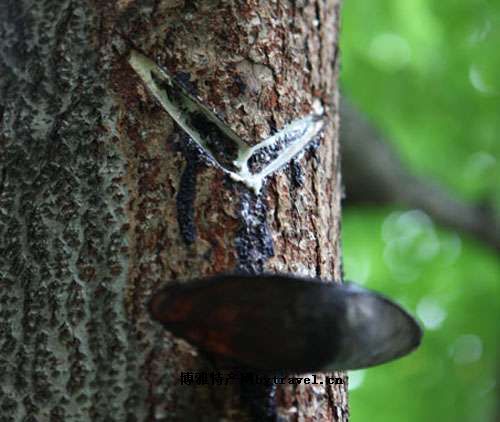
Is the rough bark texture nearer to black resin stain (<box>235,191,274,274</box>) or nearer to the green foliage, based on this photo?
black resin stain (<box>235,191,274,274</box>)

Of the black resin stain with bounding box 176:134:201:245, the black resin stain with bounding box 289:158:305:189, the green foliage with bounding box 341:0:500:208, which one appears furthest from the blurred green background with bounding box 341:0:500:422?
the black resin stain with bounding box 176:134:201:245

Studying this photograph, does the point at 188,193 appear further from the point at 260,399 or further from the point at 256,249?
the point at 260,399

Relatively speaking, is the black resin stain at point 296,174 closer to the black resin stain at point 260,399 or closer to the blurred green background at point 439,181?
the black resin stain at point 260,399

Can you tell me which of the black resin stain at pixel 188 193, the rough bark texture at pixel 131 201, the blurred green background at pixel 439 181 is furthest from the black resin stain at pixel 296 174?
the blurred green background at pixel 439 181

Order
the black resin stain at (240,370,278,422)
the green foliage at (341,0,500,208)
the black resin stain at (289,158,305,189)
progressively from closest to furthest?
the black resin stain at (240,370,278,422) < the black resin stain at (289,158,305,189) < the green foliage at (341,0,500,208)

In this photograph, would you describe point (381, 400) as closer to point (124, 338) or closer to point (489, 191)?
point (489, 191)

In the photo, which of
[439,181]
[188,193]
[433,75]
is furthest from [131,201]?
[439,181]
